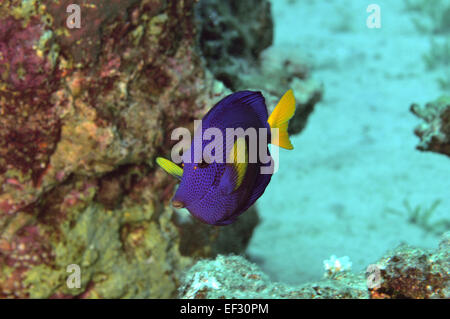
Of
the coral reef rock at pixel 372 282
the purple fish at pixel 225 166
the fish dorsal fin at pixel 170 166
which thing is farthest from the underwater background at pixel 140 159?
the fish dorsal fin at pixel 170 166

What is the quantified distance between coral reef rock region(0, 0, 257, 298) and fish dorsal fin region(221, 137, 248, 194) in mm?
1110

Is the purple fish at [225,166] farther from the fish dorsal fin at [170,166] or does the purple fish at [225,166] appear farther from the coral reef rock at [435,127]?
the coral reef rock at [435,127]

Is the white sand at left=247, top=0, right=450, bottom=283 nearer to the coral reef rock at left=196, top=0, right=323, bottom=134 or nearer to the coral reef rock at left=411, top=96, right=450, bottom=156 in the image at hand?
the coral reef rock at left=196, top=0, right=323, bottom=134

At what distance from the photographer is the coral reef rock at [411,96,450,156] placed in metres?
2.56

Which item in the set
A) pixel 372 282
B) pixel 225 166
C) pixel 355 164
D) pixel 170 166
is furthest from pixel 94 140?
pixel 355 164

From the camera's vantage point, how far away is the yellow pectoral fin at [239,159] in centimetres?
122

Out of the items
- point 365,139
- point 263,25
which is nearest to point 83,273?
point 263,25

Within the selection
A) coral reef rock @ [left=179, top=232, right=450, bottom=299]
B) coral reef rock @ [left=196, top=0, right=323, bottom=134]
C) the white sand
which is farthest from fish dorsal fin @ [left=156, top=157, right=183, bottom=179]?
the white sand

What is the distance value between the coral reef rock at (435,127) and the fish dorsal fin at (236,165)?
6.16ft

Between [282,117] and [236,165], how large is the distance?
1.09ft

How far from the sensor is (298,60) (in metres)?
3.23

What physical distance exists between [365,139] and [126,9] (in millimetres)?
4343

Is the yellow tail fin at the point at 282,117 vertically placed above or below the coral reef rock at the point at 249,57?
below
